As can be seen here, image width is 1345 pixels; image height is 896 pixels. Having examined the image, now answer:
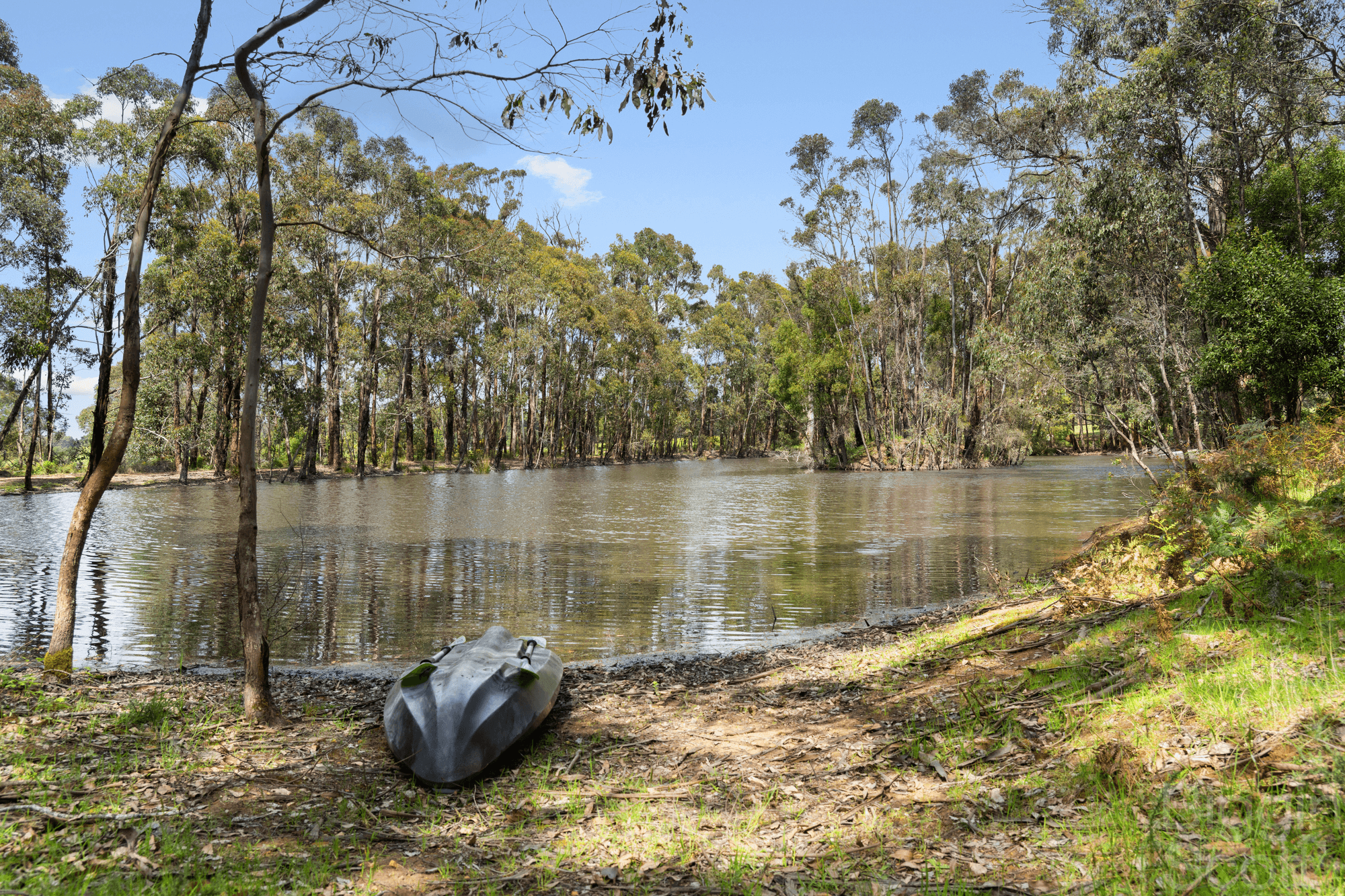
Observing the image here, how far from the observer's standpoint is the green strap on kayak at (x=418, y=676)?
5191 millimetres

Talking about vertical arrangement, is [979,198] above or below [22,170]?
above

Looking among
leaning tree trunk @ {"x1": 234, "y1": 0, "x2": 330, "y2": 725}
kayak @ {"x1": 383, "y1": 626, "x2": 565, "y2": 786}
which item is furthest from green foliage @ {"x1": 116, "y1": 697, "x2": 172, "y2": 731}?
kayak @ {"x1": 383, "y1": 626, "x2": 565, "y2": 786}

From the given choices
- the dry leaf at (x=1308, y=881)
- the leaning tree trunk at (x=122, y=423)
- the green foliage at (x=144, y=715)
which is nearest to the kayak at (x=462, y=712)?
the green foliage at (x=144, y=715)

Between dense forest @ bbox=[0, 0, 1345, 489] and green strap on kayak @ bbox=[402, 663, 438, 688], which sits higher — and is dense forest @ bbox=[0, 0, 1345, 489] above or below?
above

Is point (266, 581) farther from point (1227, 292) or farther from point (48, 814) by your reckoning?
point (1227, 292)

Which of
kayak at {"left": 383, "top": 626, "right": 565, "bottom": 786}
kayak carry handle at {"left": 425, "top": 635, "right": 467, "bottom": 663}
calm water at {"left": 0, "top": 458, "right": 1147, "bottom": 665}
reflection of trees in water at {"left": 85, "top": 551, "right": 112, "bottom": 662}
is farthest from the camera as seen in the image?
calm water at {"left": 0, "top": 458, "right": 1147, "bottom": 665}

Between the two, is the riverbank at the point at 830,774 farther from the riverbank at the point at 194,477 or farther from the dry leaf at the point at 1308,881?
the riverbank at the point at 194,477

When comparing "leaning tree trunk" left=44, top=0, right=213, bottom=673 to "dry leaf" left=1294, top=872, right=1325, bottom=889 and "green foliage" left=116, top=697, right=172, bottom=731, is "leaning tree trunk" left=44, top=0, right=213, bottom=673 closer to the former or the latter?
"green foliage" left=116, top=697, right=172, bottom=731

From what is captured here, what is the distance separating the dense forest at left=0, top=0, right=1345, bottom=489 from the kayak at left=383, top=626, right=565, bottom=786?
334 cm

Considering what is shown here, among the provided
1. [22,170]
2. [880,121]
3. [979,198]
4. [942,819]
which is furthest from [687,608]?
[880,121]

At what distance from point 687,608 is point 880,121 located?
138ft

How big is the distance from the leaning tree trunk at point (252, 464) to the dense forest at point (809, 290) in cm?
63

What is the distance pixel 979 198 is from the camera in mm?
37812

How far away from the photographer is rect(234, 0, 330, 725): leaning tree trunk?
17.6ft
